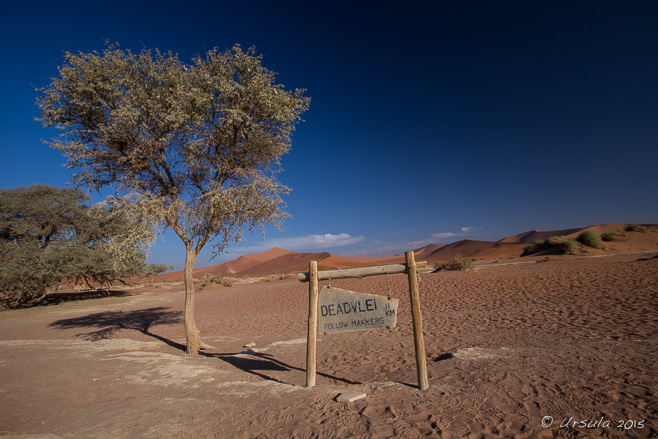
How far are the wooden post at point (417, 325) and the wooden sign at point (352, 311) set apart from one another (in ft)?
1.02

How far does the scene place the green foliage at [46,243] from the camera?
17.8 meters

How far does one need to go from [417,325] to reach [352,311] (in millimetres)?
1090

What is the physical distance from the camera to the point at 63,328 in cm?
1301

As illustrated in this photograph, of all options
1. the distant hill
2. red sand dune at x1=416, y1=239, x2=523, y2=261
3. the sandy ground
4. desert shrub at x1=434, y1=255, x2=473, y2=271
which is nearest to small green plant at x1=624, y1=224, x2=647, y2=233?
the distant hill

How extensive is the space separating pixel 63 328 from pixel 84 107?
10.6 meters

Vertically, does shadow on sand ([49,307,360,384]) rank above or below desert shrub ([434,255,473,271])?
below

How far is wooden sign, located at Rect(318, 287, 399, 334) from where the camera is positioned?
482 cm

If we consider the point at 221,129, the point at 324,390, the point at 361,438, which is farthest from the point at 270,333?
the point at 361,438

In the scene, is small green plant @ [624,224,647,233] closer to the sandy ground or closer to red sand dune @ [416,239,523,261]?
red sand dune @ [416,239,523,261]

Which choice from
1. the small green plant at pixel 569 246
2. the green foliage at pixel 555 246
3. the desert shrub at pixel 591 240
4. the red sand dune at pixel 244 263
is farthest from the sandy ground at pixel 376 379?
the red sand dune at pixel 244 263

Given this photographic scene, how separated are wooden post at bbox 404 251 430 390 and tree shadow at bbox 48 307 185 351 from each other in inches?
341

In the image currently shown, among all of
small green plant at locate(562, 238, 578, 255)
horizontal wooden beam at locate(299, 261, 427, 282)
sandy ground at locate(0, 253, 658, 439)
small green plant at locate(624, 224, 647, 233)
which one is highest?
small green plant at locate(624, 224, 647, 233)

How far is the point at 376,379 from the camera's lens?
5.66 meters

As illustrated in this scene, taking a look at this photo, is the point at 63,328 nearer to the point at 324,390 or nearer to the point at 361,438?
the point at 324,390
